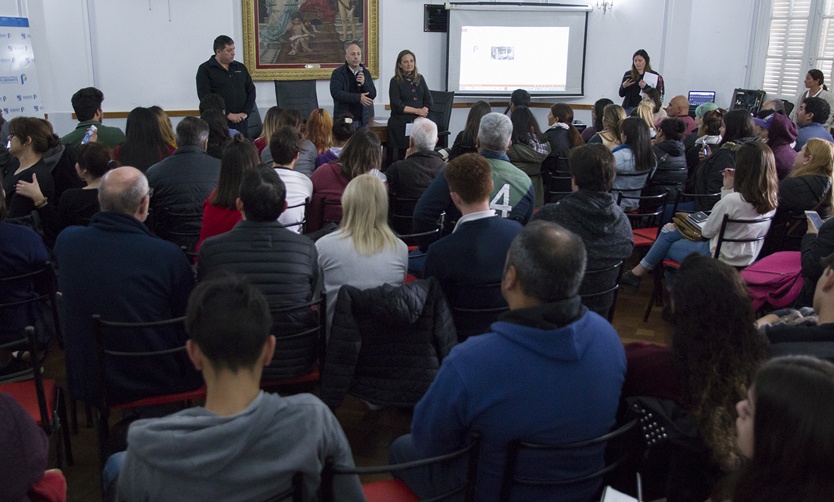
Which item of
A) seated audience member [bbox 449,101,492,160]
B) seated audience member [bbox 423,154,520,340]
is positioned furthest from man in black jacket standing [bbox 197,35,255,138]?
seated audience member [bbox 423,154,520,340]

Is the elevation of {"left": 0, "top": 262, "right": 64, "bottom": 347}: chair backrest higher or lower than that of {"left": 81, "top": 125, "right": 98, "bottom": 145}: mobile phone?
lower

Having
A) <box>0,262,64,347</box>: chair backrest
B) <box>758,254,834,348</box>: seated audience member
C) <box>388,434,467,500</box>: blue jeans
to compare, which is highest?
<box>758,254,834,348</box>: seated audience member

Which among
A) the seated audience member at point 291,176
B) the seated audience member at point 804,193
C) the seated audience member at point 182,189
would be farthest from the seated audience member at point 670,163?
the seated audience member at point 182,189

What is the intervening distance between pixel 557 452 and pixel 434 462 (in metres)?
0.32

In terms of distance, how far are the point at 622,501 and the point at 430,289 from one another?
3.59ft

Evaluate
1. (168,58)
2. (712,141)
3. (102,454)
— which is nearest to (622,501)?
(102,454)

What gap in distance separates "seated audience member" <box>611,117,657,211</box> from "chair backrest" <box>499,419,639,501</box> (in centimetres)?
331

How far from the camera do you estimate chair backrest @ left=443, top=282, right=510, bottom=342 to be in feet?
9.12

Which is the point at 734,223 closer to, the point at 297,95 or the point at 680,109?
the point at 680,109

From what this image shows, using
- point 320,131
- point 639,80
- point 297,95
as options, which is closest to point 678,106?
point 639,80

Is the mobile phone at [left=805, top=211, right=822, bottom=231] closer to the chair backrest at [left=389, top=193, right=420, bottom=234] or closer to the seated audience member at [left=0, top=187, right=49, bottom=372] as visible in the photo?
the chair backrest at [left=389, top=193, right=420, bottom=234]

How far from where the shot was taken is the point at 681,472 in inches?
70.4

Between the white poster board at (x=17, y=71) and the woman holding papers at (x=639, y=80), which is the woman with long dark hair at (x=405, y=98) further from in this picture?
the white poster board at (x=17, y=71)

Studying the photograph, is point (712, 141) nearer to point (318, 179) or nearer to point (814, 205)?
point (814, 205)
